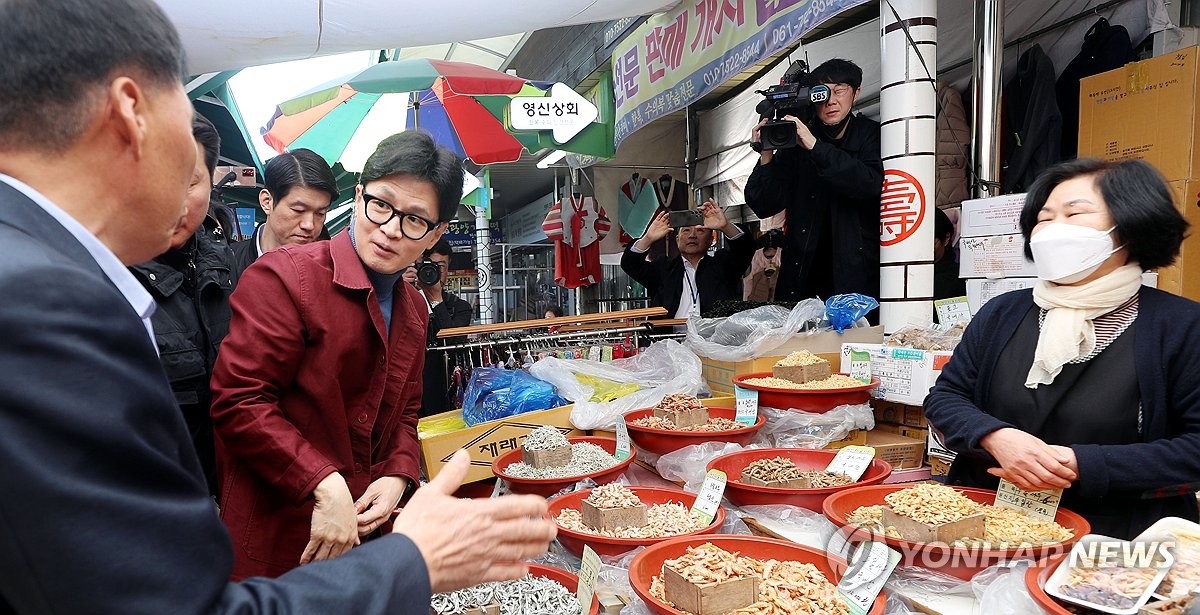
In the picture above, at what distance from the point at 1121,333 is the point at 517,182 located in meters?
13.1

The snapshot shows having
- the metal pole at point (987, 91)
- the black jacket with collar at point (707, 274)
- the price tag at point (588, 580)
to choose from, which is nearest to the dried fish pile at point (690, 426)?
the price tag at point (588, 580)

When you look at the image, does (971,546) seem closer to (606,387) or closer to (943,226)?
(606,387)

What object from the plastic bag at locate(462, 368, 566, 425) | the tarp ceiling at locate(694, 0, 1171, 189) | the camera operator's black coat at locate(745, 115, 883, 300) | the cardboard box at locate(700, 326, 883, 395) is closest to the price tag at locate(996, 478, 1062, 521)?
the cardboard box at locate(700, 326, 883, 395)

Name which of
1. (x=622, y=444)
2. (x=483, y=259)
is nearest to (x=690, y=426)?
(x=622, y=444)

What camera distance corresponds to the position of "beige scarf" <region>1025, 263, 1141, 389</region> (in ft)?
5.10

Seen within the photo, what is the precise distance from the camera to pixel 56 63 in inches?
24.9

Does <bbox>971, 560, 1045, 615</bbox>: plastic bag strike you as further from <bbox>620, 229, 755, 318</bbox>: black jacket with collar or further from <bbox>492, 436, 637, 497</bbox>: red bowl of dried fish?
<bbox>620, 229, 755, 318</bbox>: black jacket with collar

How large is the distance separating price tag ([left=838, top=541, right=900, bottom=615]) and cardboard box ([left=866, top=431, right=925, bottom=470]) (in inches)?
40.8

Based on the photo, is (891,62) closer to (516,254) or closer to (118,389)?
(118,389)

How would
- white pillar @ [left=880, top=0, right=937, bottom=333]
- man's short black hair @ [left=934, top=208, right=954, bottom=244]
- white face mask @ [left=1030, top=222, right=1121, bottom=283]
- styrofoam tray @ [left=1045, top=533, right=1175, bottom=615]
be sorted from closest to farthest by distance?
styrofoam tray @ [left=1045, top=533, right=1175, bottom=615]
white face mask @ [left=1030, top=222, right=1121, bottom=283]
white pillar @ [left=880, top=0, right=937, bottom=333]
man's short black hair @ [left=934, top=208, right=954, bottom=244]

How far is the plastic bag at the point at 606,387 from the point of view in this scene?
269 centimetres

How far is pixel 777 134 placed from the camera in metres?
3.16

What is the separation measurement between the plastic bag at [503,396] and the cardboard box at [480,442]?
0.25 feet

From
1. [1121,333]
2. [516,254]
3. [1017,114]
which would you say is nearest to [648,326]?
[1121,333]
